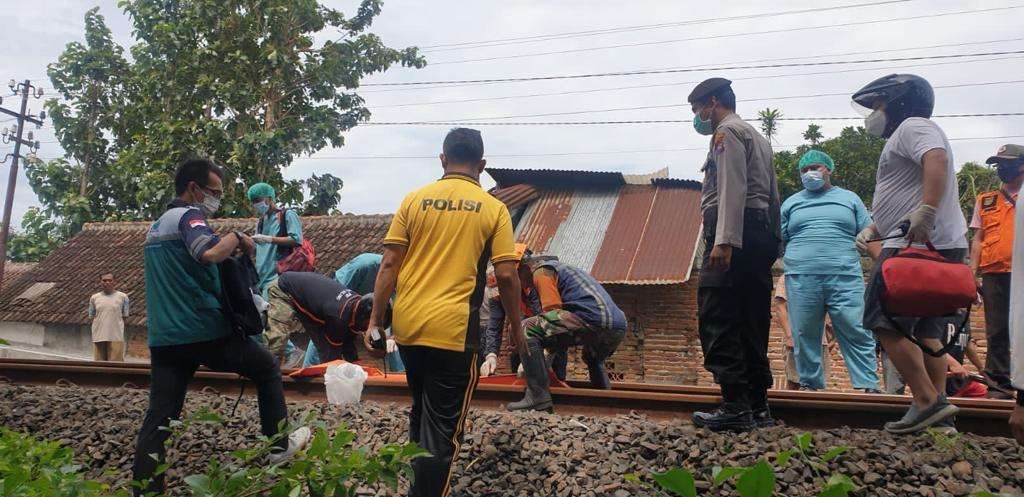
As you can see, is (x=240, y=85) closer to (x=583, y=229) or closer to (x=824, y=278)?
(x=583, y=229)

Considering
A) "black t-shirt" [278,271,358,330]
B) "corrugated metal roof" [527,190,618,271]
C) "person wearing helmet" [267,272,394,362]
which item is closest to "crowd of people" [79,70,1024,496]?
"person wearing helmet" [267,272,394,362]

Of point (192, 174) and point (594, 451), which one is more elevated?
point (192, 174)

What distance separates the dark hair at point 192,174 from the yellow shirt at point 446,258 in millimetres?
1406

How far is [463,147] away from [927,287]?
233cm

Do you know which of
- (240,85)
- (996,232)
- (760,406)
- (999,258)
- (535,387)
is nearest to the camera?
(760,406)

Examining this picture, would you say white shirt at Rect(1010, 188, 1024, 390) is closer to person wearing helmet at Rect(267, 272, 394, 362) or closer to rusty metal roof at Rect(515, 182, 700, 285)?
person wearing helmet at Rect(267, 272, 394, 362)

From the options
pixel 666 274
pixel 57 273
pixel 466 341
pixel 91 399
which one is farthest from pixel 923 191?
pixel 57 273

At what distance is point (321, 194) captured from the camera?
24750mm

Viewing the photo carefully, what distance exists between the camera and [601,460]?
4477 mm

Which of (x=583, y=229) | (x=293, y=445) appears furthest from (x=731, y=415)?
(x=583, y=229)

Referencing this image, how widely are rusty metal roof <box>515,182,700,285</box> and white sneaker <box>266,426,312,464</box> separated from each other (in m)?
11.2

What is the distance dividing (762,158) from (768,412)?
4.68ft

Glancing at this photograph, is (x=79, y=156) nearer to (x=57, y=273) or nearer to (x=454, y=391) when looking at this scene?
(x=57, y=273)

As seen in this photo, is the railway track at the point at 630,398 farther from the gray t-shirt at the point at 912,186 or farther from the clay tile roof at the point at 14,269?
the clay tile roof at the point at 14,269
